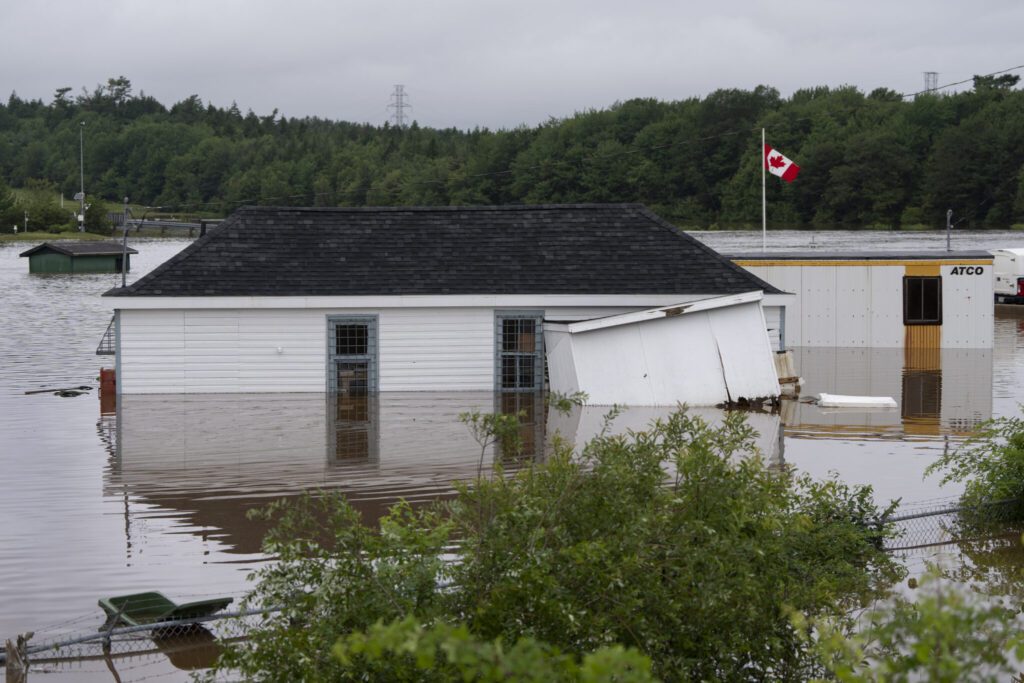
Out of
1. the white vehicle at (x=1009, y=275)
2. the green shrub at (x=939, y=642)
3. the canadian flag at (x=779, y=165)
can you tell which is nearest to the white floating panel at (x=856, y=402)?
the canadian flag at (x=779, y=165)

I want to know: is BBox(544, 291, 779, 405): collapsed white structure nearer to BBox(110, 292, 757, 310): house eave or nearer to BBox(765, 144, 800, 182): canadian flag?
BBox(110, 292, 757, 310): house eave

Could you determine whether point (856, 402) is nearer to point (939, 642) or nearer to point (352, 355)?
point (352, 355)

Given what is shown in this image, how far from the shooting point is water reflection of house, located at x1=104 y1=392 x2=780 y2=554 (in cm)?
1817

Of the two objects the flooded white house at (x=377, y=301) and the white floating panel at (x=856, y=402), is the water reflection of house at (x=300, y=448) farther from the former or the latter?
the white floating panel at (x=856, y=402)

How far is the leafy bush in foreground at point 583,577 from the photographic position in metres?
8.23

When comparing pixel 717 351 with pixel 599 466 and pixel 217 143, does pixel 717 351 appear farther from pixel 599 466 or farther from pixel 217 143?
pixel 217 143

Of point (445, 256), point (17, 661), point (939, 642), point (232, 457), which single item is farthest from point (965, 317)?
point (939, 642)

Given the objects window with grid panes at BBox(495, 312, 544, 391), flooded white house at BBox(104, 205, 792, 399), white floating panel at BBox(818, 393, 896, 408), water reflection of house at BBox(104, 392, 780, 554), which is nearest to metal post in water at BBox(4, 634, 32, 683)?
water reflection of house at BBox(104, 392, 780, 554)

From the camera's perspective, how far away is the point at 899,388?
1186 inches

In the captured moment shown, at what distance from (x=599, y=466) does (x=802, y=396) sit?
67.3 feet

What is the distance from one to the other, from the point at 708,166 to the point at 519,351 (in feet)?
269

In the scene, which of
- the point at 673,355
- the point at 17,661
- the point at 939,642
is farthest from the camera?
the point at 673,355

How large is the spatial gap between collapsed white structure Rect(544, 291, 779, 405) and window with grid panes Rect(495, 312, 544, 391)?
154cm

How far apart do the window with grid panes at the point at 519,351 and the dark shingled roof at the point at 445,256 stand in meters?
0.66
